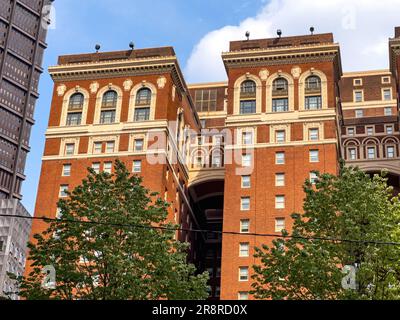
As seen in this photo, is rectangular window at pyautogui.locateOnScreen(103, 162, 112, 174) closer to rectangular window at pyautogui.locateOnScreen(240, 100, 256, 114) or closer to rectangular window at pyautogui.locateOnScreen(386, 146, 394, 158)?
rectangular window at pyautogui.locateOnScreen(240, 100, 256, 114)

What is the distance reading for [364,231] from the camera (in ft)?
129

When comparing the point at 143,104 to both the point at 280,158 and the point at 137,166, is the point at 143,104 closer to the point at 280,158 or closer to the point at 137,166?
the point at 137,166

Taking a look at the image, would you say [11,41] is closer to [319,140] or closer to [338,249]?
[319,140]

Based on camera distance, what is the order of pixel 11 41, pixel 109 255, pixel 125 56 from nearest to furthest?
1. pixel 109 255
2. pixel 125 56
3. pixel 11 41

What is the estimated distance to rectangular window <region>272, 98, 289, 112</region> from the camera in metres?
89.7

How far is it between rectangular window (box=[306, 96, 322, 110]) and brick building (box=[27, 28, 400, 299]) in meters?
0.13

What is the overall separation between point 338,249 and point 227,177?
1899 inches

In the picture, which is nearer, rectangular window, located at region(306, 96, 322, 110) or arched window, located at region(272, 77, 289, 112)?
rectangular window, located at region(306, 96, 322, 110)

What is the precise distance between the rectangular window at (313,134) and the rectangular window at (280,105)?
4.39 metres

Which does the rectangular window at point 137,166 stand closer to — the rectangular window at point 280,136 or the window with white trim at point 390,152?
the rectangular window at point 280,136

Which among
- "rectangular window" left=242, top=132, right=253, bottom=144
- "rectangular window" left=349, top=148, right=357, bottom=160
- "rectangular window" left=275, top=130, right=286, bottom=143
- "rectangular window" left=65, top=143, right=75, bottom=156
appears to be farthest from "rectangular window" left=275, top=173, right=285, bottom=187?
"rectangular window" left=65, top=143, right=75, bottom=156

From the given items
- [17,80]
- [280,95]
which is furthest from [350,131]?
[17,80]
